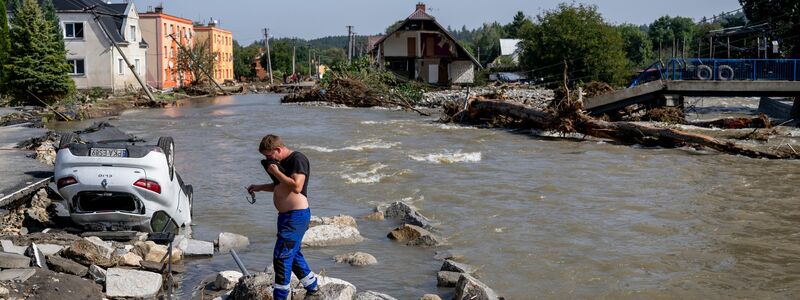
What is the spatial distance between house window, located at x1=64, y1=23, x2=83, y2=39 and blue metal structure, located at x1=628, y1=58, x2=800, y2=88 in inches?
1432

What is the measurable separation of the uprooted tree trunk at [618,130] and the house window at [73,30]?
31.2 metres

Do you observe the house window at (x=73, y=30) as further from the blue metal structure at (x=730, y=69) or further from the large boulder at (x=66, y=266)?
the large boulder at (x=66, y=266)

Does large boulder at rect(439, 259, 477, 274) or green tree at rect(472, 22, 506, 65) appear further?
green tree at rect(472, 22, 506, 65)

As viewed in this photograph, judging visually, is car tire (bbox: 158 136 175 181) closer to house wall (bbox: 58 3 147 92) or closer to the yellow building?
house wall (bbox: 58 3 147 92)

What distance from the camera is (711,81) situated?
29969mm

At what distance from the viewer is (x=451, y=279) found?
9250 mm

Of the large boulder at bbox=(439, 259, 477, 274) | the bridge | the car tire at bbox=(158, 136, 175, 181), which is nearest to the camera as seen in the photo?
the large boulder at bbox=(439, 259, 477, 274)

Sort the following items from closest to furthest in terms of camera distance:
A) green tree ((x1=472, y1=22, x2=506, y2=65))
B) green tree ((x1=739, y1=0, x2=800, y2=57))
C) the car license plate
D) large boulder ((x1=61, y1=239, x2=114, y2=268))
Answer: large boulder ((x1=61, y1=239, x2=114, y2=268))
the car license plate
green tree ((x1=739, y1=0, x2=800, y2=57))
green tree ((x1=472, y1=22, x2=506, y2=65))

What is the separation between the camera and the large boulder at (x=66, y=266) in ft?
27.2

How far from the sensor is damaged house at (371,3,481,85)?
64.0 meters

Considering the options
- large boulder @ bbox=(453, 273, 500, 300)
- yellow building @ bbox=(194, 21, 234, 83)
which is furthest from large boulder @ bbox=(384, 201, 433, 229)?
yellow building @ bbox=(194, 21, 234, 83)

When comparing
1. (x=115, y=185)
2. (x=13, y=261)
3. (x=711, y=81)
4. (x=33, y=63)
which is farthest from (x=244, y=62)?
(x=13, y=261)

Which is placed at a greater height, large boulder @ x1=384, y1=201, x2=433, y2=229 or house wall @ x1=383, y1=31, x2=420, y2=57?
house wall @ x1=383, y1=31, x2=420, y2=57

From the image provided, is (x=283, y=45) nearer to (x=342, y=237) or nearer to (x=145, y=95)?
(x=145, y=95)
